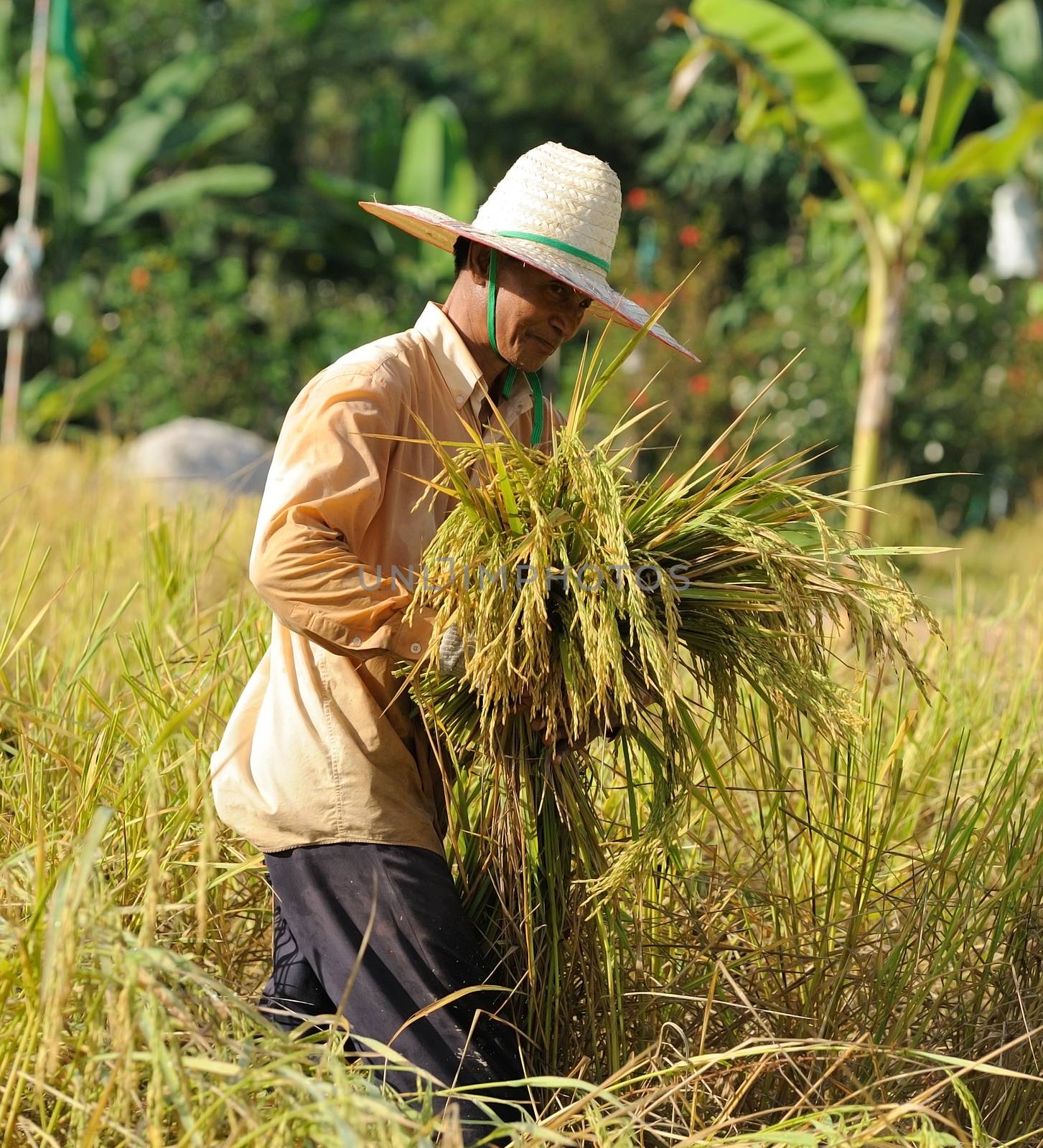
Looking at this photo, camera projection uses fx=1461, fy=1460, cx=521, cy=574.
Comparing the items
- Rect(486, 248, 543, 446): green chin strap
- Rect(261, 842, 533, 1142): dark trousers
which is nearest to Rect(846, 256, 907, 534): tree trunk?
Rect(486, 248, 543, 446): green chin strap

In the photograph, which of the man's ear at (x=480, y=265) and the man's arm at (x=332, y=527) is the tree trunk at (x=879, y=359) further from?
the man's arm at (x=332, y=527)

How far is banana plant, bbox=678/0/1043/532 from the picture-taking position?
700 centimetres

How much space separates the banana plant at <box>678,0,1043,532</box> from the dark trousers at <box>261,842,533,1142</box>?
16.7 ft

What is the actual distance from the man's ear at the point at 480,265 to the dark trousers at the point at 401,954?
0.83m

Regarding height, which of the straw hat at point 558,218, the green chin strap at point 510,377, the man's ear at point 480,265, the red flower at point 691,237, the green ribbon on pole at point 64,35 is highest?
the green ribbon on pole at point 64,35

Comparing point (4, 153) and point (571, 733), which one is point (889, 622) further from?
point (4, 153)

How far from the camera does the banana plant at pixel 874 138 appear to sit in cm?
700

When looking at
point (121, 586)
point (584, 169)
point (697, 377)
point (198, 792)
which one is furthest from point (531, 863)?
point (697, 377)

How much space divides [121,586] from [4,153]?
391 inches

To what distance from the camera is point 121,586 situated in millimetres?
3855

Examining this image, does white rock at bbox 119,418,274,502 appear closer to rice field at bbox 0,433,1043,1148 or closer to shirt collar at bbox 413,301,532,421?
rice field at bbox 0,433,1043,1148

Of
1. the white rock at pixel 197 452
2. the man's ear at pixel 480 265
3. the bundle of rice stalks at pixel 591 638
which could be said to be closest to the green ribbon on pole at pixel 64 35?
the white rock at pixel 197 452

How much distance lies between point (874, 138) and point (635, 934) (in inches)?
229

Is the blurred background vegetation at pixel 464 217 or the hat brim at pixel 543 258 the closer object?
the hat brim at pixel 543 258
